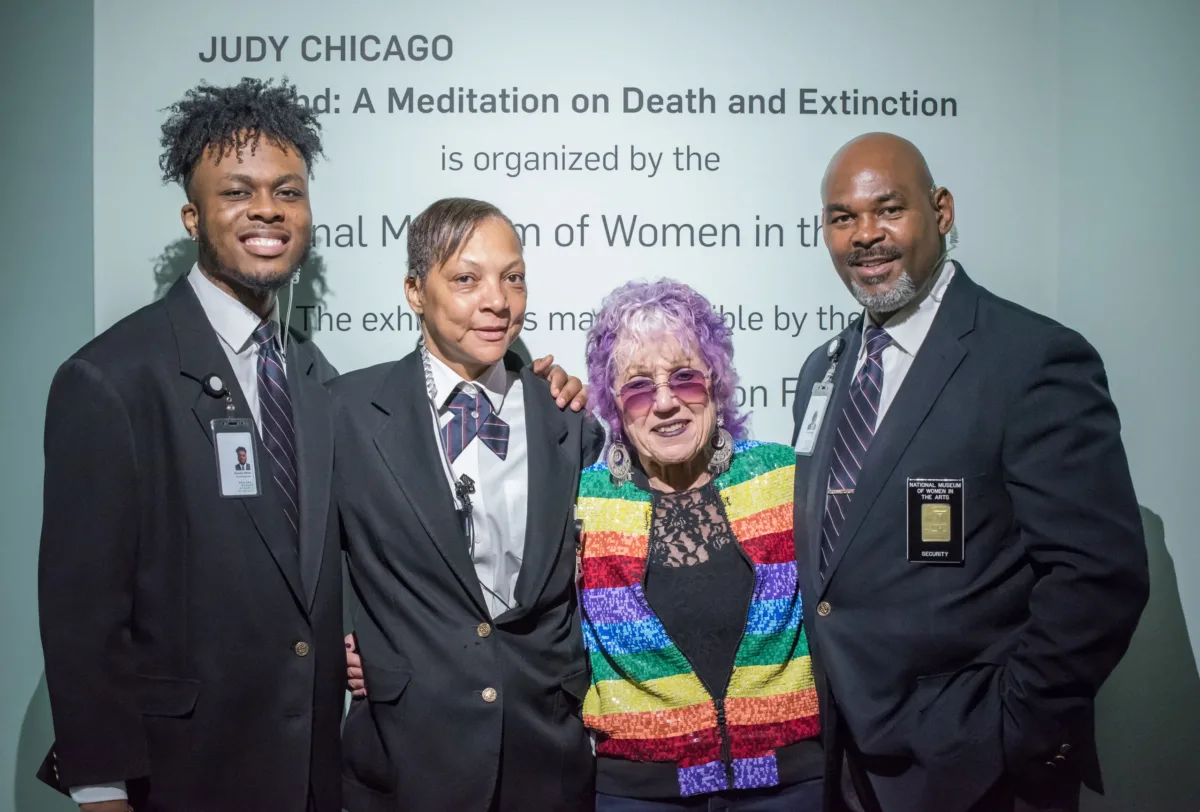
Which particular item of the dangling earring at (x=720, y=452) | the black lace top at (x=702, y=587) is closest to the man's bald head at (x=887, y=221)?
the dangling earring at (x=720, y=452)

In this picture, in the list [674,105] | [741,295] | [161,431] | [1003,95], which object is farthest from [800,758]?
[1003,95]

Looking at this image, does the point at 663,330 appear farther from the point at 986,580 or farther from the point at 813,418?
the point at 986,580

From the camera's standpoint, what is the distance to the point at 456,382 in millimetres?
2580

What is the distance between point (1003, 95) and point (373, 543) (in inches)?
101

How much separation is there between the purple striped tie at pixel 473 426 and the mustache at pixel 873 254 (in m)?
1.04

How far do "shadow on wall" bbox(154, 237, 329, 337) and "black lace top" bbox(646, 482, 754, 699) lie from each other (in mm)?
1515

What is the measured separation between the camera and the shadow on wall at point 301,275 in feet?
10.3

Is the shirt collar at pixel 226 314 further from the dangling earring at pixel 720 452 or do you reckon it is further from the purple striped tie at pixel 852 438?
the purple striped tie at pixel 852 438

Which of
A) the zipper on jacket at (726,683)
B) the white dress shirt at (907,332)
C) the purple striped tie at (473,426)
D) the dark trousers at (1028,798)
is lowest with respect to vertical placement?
the dark trousers at (1028,798)

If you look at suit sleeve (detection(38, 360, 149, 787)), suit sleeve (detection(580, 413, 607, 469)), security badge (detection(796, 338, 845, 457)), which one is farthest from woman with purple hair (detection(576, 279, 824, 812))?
suit sleeve (detection(38, 360, 149, 787))

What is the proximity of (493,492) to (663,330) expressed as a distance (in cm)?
64

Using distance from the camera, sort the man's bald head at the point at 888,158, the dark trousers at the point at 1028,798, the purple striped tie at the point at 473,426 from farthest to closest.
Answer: the purple striped tie at the point at 473,426 → the man's bald head at the point at 888,158 → the dark trousers at the point at 1028,798

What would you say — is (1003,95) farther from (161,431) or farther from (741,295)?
(161,431)

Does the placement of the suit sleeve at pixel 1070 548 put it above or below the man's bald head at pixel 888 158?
below
